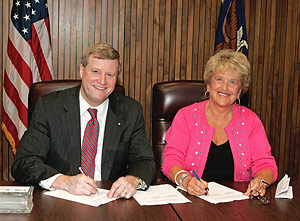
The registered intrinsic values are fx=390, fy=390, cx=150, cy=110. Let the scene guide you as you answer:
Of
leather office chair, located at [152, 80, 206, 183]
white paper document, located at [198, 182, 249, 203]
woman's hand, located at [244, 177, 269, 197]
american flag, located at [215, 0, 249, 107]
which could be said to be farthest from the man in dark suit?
american flag, located at [215, 0, 249, 107]

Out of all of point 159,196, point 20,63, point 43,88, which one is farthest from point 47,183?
point 20,63

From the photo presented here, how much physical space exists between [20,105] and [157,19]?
1697 millimetres

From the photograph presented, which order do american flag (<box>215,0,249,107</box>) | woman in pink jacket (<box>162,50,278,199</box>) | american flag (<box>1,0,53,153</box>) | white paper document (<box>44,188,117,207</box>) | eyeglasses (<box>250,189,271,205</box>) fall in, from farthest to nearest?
1. american flag (<box>215,0,249,107</box>)
2. american flag (<box>1,0,53,153</box>)
3. woman in pink jacket (<box>162,50,278,199</box>)
4. eyeglasses (<box>250,189,271,205</box>)
5. white paper document (<box>44,188,117,207</box>)

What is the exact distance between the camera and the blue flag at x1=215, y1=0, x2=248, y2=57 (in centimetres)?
399

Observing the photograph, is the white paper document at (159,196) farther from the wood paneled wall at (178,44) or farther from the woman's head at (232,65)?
the wood paneled wall at (178,44)

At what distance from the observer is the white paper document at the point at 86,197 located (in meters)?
1.72

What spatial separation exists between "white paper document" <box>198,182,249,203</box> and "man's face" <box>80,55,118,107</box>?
0.87 m

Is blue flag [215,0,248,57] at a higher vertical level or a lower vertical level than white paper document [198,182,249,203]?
higher

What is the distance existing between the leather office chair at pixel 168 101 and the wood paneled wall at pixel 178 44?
152 centimetres

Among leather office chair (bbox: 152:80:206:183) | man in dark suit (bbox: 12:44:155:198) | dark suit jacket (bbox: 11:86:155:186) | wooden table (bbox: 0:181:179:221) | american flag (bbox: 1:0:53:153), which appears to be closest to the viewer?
wooden table (bbox: 0:181:179:221)

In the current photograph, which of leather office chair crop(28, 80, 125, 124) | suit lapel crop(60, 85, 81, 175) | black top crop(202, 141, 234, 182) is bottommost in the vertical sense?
black top crop(202, 141, 234, 182)

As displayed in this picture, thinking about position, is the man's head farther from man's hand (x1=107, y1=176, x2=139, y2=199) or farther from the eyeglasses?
the eyeglasses

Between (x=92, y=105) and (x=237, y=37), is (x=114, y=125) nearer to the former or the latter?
(x=92, y=105)

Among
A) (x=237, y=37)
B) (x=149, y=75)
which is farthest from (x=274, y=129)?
(x=149, y=75)
